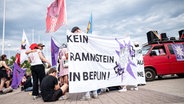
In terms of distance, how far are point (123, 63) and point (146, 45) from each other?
4.91 meters

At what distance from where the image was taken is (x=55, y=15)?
9234 mm

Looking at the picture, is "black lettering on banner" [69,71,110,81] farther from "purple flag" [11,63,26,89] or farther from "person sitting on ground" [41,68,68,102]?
"purple flag" [11,63,26,89]

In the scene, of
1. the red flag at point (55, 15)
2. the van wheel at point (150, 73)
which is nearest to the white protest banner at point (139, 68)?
the van wheel at point (150, 73)

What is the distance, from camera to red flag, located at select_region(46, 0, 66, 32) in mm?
8305

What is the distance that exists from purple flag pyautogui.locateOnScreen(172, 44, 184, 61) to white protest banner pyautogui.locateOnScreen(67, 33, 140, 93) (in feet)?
14.3

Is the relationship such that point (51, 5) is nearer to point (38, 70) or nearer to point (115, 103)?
point (38, 70)

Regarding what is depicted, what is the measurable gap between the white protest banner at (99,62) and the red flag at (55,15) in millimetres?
2058

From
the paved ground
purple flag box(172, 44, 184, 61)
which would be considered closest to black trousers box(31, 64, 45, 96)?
the paved ground

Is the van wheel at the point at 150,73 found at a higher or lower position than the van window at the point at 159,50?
lower

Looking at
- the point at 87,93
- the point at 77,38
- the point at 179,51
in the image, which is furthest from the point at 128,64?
the point at 179,51

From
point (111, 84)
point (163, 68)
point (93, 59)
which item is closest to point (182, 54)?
point (163, 68)

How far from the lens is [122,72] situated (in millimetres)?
7699

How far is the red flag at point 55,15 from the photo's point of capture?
8.30m

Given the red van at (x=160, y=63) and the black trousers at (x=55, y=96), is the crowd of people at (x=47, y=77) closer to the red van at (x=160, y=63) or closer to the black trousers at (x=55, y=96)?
the black trousers at (x=55, y=96)
